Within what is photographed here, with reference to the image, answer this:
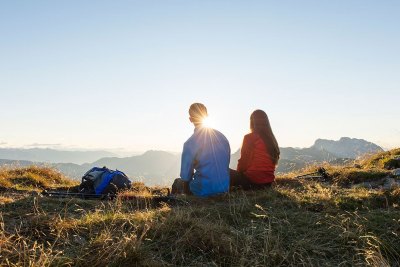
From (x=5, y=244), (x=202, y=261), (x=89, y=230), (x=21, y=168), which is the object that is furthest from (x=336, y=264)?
(x=21, y=168)

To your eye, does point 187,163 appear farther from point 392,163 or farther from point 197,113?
point 392,163

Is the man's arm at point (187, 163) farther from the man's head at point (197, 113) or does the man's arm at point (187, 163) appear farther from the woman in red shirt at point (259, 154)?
the woman in red shirt at point (259, 154)

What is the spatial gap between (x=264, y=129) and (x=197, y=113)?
198cm

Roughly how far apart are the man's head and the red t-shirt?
154 cm

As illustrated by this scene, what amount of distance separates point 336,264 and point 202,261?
65.1 inches

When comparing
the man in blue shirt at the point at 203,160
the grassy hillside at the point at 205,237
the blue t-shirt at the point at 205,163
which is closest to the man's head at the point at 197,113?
the man in blue shirt at the point at 203,160

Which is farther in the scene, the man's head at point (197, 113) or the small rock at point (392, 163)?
the small rock at point (392, 163)

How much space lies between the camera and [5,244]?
4.30 metres

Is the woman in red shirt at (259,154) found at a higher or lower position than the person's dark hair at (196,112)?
lower

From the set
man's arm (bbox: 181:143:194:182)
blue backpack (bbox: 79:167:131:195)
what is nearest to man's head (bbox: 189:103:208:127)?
man's arm (bbox: 181:143:194:182)

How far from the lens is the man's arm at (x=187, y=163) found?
34.0 ft

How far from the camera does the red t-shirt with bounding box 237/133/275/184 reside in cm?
1140

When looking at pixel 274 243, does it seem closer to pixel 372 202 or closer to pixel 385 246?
pixel 385 246

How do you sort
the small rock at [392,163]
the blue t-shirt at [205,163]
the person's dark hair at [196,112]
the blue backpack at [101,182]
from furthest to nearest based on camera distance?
the small rock at [392,163], the blue backpack at [101,182], the person's dark hair at [196,112], the blue t-shirt at [205,163]
